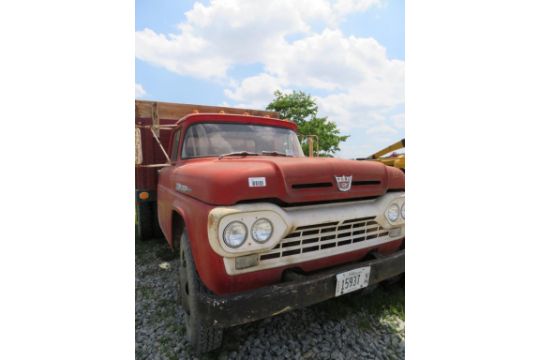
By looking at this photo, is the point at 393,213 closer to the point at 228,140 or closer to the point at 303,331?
the point at 303,331

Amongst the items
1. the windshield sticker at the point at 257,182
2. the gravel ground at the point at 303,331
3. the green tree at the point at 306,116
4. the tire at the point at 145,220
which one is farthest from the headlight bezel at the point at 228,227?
the green tree at the point at 306,116

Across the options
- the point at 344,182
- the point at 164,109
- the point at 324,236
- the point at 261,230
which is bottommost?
the point at 324,236

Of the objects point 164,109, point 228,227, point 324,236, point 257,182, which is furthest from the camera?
point 164,109

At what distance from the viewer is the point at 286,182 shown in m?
1.87

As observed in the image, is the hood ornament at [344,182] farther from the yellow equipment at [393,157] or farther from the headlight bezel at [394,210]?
the yellow equipment at [393,157]

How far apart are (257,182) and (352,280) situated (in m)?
1.09

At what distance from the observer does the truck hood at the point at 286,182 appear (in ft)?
5.75

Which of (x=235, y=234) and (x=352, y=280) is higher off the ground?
(x=235, y=234)

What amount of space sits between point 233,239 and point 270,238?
9.7 inches

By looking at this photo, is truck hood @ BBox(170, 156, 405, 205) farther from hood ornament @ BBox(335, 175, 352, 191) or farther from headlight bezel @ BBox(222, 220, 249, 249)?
headlight bezel @ BBox(222, 220, 249, 249)

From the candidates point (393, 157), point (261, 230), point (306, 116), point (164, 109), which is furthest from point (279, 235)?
point (306, 116)

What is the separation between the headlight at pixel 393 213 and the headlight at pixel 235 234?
1.38 m

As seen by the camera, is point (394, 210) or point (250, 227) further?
point (394, 210)

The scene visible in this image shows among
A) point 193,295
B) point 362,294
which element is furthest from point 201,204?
point 362,294
